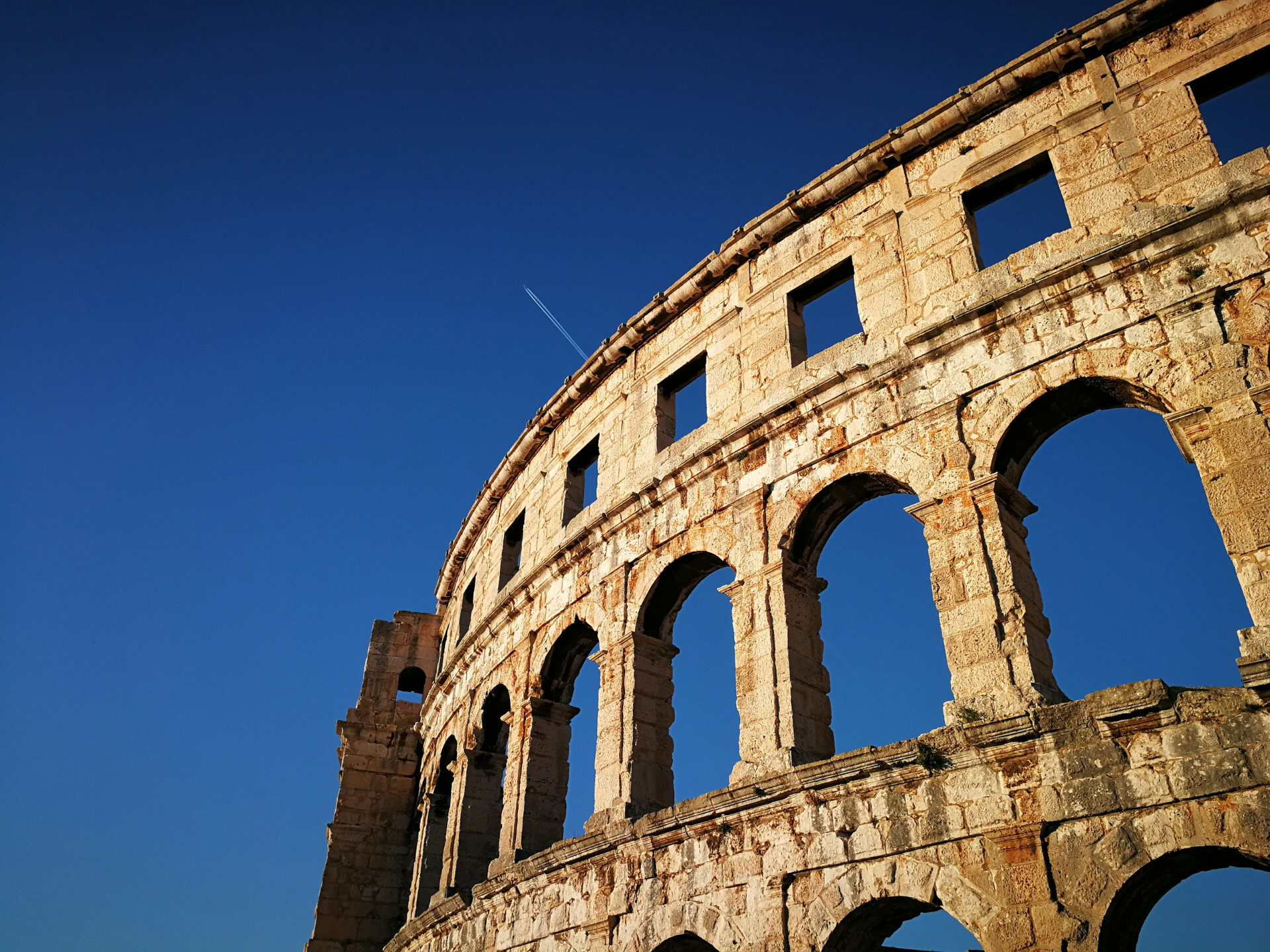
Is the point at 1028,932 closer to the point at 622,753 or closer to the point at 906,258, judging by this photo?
the point at 622,753

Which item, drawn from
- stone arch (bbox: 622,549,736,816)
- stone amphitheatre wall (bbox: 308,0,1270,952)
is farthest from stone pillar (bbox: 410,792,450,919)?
stone arch (bbox: 622,549,736,816)

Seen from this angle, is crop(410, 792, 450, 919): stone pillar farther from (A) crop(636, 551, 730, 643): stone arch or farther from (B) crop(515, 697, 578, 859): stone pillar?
(A) crop(636, 551, 730, 643): stone arch

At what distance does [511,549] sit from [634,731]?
6.14m

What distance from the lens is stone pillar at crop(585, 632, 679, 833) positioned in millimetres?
9298

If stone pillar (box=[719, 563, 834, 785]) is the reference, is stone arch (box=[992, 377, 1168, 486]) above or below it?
above

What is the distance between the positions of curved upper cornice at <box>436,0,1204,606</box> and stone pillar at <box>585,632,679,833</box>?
14.4 feet

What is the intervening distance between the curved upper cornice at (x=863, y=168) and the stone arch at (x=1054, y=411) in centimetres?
346

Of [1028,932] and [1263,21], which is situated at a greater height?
[1263,21]

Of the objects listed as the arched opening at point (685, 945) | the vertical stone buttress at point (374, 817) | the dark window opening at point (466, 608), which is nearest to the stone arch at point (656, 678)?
the arched opening at point (685, 945)

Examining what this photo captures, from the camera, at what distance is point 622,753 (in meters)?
9.51

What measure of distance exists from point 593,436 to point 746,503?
4017mm

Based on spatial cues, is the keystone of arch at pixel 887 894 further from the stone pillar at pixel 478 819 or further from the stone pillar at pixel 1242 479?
the stone pillar at pixel 478 819

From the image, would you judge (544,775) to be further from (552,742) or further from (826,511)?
(826,511)

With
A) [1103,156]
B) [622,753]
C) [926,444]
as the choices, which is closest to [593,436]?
[622,753]
